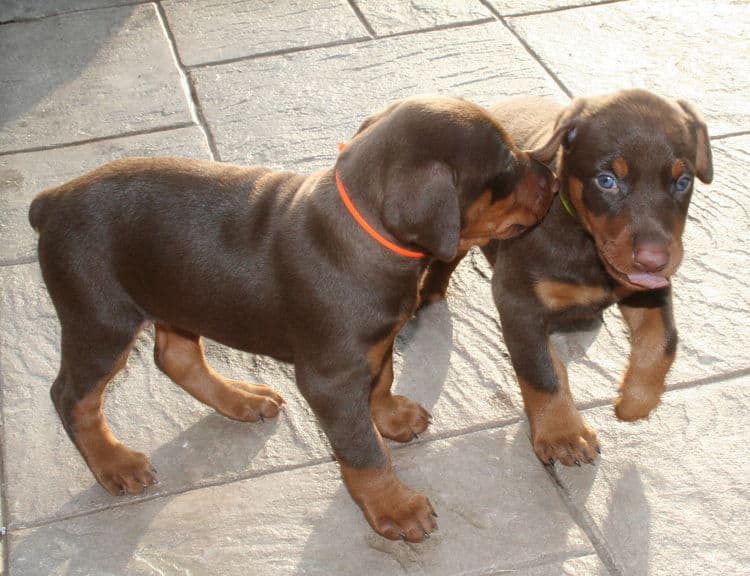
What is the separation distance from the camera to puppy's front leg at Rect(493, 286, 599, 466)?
4.34 m

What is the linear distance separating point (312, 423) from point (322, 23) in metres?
4.08

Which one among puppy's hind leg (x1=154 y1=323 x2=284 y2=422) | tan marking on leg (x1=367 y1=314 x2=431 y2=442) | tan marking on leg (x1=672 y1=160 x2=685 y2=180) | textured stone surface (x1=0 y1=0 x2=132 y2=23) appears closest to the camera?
tan marking on leg (x1=672 y1=160 x2=685 y2=180)

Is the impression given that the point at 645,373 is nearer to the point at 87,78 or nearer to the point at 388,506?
the point at 388,506

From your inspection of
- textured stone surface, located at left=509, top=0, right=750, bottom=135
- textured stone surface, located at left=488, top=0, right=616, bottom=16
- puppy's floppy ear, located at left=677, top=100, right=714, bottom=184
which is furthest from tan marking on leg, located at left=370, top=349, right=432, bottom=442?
textured stone surface, located at left=488, top=0, right=616, bottom=16

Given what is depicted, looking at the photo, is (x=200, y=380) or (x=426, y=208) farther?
(x=200, y=380)

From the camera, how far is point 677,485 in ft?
13.9

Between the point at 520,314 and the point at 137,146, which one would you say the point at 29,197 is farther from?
the point at 520,314

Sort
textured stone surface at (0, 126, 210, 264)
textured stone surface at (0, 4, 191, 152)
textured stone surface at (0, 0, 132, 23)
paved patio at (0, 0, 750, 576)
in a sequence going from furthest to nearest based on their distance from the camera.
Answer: textured stone surface at (0, 0, 132, 23) → textured stone surface at (0, 4, 191, 152) → textured stone surface at (0, 126, 210, 264) → paved patio at (0, 0, 750, 576)

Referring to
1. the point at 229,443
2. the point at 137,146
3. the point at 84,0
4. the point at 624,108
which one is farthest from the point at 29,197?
the point at 624,108

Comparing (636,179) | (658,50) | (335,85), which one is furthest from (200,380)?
(658,50)

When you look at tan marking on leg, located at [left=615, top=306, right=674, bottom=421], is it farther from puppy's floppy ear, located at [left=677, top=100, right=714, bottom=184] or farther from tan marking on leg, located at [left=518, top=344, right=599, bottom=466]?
puppy's floppy ear, located at [left=677, top=100, right=714, bottom=184]

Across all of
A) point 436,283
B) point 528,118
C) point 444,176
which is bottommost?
point 436,283

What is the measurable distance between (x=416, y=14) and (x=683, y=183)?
14.1 ft

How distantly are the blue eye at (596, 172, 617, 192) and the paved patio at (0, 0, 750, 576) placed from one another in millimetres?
1092
